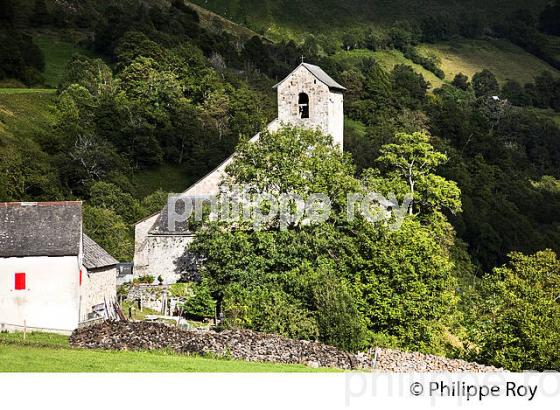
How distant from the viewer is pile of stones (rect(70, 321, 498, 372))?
117 ft

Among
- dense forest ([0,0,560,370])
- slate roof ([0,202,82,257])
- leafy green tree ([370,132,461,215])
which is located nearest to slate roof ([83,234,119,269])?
slate roof ([0,202,82,257])

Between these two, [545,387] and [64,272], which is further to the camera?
[64,272]

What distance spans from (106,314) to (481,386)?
1762cm

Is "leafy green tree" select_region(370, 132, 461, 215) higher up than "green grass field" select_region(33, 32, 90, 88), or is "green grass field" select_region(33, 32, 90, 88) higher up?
"green grass field" select_region(33, 32, 90, 88)

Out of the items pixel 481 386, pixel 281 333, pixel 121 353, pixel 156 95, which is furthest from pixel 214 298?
pixel 156 95

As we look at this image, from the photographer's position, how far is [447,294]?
48.5 metres

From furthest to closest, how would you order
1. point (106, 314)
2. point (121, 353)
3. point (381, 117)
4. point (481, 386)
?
point (381, 117), point (106, 314), point (121, 353), point (481, 386)

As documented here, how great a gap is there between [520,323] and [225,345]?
1453 cm

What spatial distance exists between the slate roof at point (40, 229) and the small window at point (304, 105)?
1796 centimetres

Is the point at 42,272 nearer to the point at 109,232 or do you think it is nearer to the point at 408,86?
the point at 109,232

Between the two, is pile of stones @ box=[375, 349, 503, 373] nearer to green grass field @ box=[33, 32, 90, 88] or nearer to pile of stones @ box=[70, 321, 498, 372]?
pile of stones @ box=[70, 321, 498, 372]

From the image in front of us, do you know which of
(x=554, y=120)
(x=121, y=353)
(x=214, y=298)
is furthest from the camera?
(x=554, y=120)

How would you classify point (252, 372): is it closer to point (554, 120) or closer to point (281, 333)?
point (281, 333)

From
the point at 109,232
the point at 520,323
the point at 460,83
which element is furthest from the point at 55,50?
the point at 520,323
